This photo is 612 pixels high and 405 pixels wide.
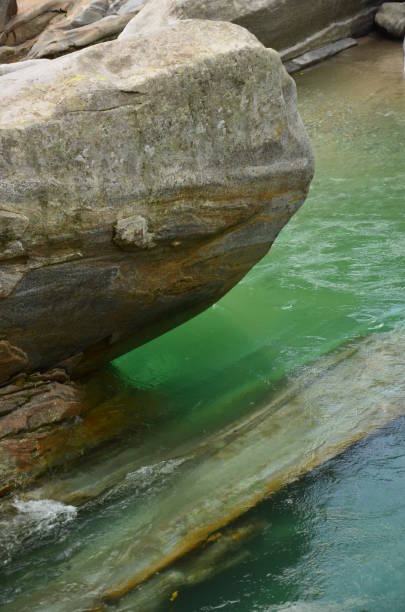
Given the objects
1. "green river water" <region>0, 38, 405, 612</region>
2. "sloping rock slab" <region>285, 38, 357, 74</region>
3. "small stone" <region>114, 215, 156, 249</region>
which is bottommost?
"green river water" <region>0, 38, 405, 612</region>

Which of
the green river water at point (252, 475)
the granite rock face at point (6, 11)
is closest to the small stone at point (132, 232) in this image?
the green river water at point (252, 475)

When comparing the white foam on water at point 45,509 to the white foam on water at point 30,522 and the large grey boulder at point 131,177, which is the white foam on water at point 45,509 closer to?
the white foam on water at point 30,522

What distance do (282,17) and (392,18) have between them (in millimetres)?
2106

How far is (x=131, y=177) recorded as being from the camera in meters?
4.25

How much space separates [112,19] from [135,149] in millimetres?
11370

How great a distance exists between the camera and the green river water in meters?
3.90

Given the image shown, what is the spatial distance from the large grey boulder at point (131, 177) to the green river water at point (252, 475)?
727mm

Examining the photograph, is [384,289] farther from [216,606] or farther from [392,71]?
[392,71]

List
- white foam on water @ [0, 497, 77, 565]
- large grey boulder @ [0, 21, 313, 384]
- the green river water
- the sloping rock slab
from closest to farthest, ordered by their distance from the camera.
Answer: the green river water → large grey boulder @ [0, 21, 313, 384] → white foam on water @ [0, 497, 77, 565] → the sloping rock slab

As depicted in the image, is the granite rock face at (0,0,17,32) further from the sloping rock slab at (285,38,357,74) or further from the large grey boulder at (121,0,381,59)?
the sloping rock slab at (285,38,357,74)

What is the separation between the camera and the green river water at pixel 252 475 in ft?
12.8

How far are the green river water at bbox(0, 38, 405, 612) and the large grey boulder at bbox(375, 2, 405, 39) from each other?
739cm

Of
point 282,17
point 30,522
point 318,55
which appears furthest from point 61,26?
point 30,522

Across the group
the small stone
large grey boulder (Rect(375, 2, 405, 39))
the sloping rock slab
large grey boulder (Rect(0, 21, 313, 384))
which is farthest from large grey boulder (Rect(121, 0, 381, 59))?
the small stone
